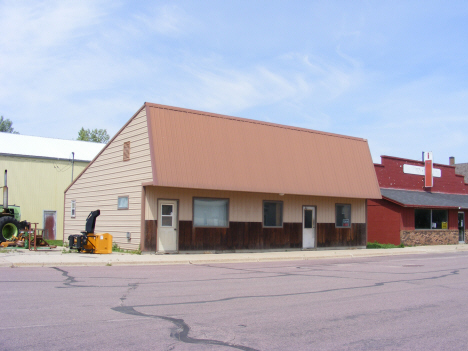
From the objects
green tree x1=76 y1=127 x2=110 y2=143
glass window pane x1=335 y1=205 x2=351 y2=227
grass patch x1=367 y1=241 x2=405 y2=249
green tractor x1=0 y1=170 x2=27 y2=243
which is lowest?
grass patch x1=367 y1=241 x2=405 y2=249

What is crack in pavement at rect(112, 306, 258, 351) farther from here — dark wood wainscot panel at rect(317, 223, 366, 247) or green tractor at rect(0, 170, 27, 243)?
dark wood wainscot panel at rect(317, 223, 366, 247)

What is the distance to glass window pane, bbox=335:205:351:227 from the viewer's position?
27.6 m

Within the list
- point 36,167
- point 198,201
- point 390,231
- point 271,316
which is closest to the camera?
point 271,316

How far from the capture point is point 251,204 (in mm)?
23953

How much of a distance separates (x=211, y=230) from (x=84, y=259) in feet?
21.1

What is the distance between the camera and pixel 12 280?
12.6m

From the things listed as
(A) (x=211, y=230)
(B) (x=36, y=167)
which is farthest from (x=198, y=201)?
(B) (x=36, y=167)

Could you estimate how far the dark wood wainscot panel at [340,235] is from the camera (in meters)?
26.7

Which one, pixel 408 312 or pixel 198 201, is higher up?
pixel 198 201

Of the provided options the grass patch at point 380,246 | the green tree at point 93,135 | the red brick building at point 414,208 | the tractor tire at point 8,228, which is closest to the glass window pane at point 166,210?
the tractor tire at point 8,228

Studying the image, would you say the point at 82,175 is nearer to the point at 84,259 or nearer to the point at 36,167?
the point at 84,259

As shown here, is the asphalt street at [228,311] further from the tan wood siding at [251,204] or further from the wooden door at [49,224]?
the wooden door at [49,224]

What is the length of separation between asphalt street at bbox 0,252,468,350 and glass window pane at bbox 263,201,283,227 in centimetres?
960

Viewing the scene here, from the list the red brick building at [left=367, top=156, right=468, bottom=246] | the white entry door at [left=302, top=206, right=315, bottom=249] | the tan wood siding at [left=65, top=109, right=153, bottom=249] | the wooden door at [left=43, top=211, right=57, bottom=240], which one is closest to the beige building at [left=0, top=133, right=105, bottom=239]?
the wooden door at [left=43, top=211, right=57, bottom=240]
